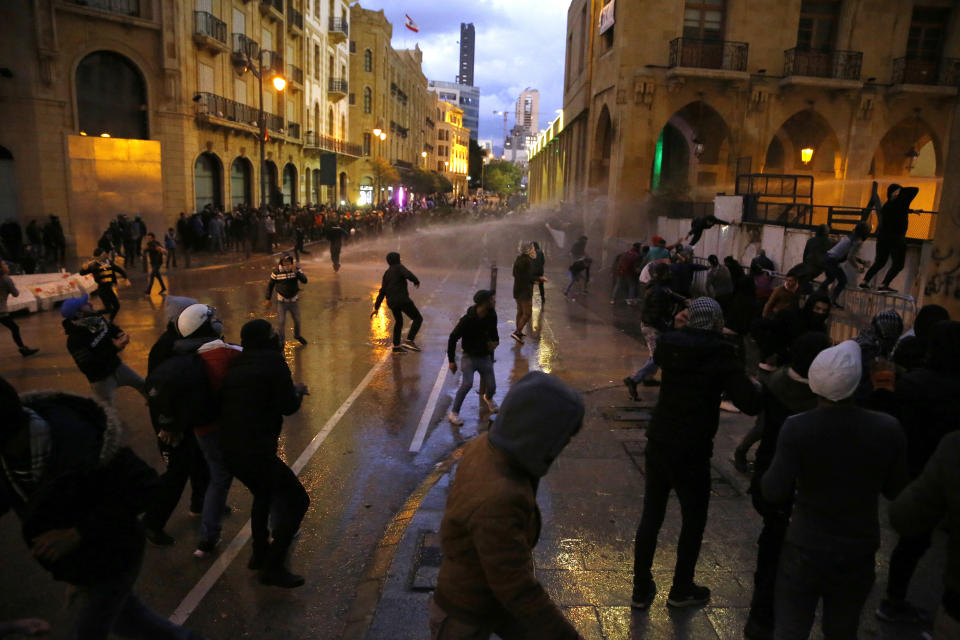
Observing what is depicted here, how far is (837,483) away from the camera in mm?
2730

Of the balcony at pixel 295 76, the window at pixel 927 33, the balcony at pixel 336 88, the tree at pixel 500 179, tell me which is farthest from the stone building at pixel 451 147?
the window at pixel 927 33

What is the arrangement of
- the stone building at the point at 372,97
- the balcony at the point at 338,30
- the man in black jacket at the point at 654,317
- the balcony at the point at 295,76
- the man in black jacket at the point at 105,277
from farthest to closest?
the stone building at the point at 372,97, the balcony at the point at 338,30, the balcony at the point at 295,76, the man in black jacket at the point at 105,277, the man in black jacket at the point at 654,317

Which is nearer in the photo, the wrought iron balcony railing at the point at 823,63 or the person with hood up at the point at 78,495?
the person with hood up at the point at 78,495

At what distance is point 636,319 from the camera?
1492 cm

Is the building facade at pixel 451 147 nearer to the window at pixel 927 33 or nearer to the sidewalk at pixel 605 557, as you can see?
the window at pixel 927 33

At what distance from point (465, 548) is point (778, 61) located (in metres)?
28.3

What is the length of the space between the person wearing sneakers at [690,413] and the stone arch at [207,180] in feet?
92.8

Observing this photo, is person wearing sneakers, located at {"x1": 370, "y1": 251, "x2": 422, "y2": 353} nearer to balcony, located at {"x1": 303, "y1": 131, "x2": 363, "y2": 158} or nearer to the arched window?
the arched window

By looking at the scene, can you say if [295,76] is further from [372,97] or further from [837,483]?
[837,483]

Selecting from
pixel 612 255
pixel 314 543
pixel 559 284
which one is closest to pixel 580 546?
pixel 314 543

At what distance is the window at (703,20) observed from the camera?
1003 inches

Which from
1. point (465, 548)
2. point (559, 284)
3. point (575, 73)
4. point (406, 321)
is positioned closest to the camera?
point (465, 548)

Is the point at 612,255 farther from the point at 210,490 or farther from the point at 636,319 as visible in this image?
the point at 210,490

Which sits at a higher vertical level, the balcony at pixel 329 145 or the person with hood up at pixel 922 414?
the balcony at pixel 329 145
